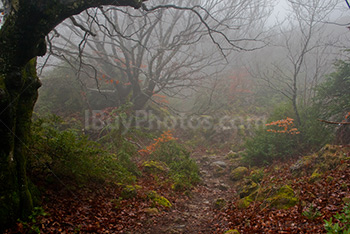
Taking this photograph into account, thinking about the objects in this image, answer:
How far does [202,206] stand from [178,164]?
2175mm

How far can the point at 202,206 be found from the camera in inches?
232

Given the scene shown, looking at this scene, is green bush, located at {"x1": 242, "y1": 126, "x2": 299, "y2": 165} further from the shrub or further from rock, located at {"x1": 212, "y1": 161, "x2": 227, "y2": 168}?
the shrub

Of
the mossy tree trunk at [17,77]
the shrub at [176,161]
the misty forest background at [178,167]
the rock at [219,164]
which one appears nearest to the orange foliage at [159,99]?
the misty forest background at [178,167]

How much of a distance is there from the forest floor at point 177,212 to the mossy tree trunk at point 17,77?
37 cm

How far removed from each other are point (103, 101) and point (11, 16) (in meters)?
10.5

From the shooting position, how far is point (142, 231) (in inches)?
163

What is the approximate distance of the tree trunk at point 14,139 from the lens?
2967 mm

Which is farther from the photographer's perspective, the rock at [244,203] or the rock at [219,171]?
the rock at [219,171]

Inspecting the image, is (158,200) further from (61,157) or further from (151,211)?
(61,157)

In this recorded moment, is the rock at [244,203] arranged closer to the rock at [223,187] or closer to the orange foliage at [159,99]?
the rock at [223,187]

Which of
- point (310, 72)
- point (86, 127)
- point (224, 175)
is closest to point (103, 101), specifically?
point (86, 127)

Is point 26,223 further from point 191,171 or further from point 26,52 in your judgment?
point 191,171

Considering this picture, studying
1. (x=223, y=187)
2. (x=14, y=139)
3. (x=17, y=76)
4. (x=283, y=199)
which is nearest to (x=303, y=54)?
(x=223, y=187)
